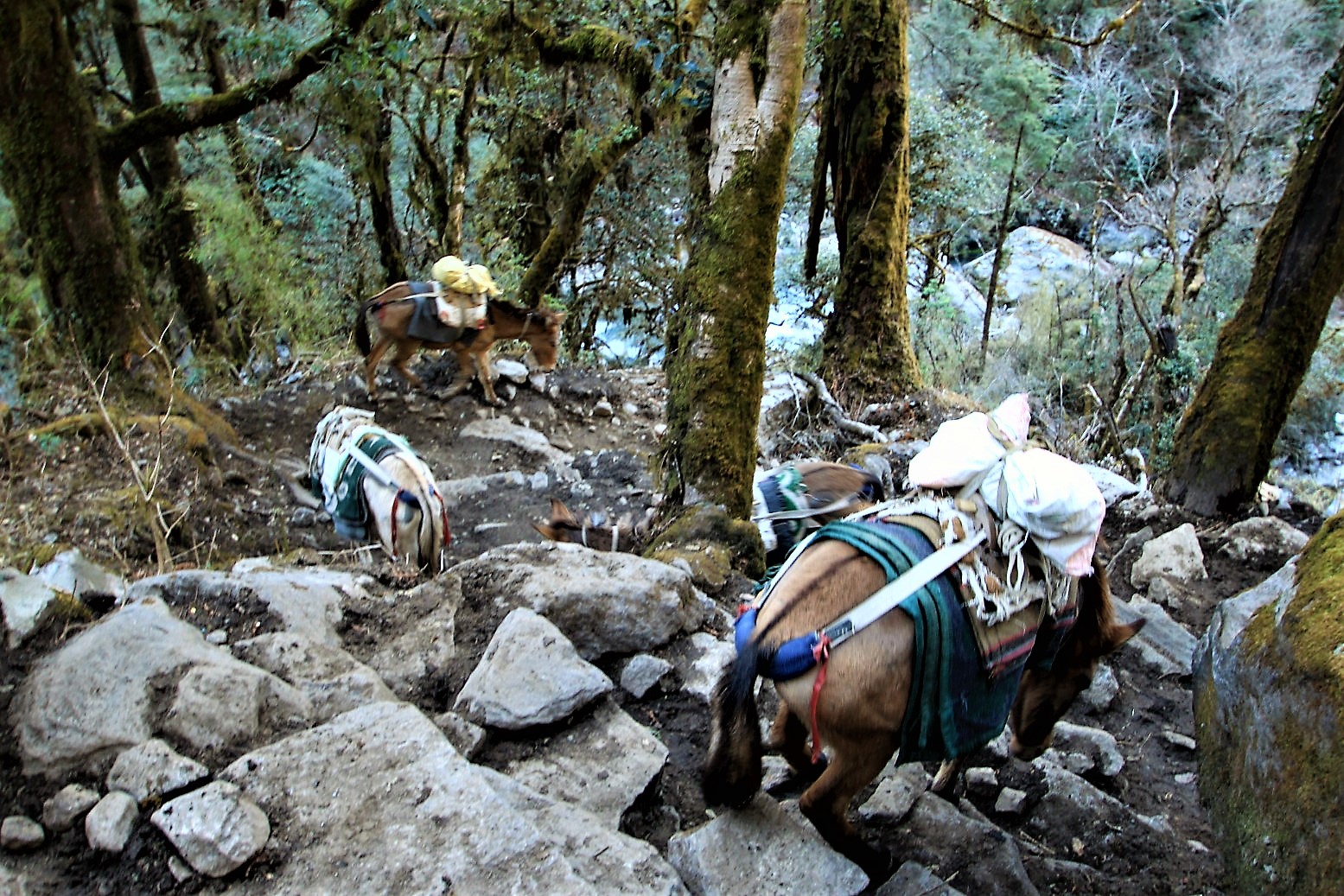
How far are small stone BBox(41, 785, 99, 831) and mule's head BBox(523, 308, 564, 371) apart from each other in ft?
26.4

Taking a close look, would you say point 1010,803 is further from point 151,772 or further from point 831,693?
point 151,772

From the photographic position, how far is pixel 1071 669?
3.44m

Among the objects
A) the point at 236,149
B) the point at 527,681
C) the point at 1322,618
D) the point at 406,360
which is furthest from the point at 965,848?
the point at 236,149

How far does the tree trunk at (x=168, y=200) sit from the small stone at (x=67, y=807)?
999 centimetres

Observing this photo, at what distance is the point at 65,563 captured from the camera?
3670mm

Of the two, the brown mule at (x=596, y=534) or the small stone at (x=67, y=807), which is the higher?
the small stone at (x=67, y=807)

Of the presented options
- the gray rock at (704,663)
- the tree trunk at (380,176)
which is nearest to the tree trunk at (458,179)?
the tree trunk at (380,176)

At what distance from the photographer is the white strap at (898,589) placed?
8.60 ft

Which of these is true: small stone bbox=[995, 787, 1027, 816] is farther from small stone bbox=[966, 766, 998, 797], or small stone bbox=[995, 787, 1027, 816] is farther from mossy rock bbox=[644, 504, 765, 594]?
mossy rock bbox=[644, 504, 765, 594]

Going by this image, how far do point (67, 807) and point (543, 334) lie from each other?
27.2 ft

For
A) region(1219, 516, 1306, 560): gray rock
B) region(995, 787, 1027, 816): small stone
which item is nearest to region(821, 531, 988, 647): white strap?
region(995, 787, 1027, 816): small stone

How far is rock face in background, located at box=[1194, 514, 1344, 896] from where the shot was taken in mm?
2738

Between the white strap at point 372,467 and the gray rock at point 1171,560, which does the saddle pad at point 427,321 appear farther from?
the gray rock at point 1171,560

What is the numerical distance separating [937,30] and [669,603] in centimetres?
2114
